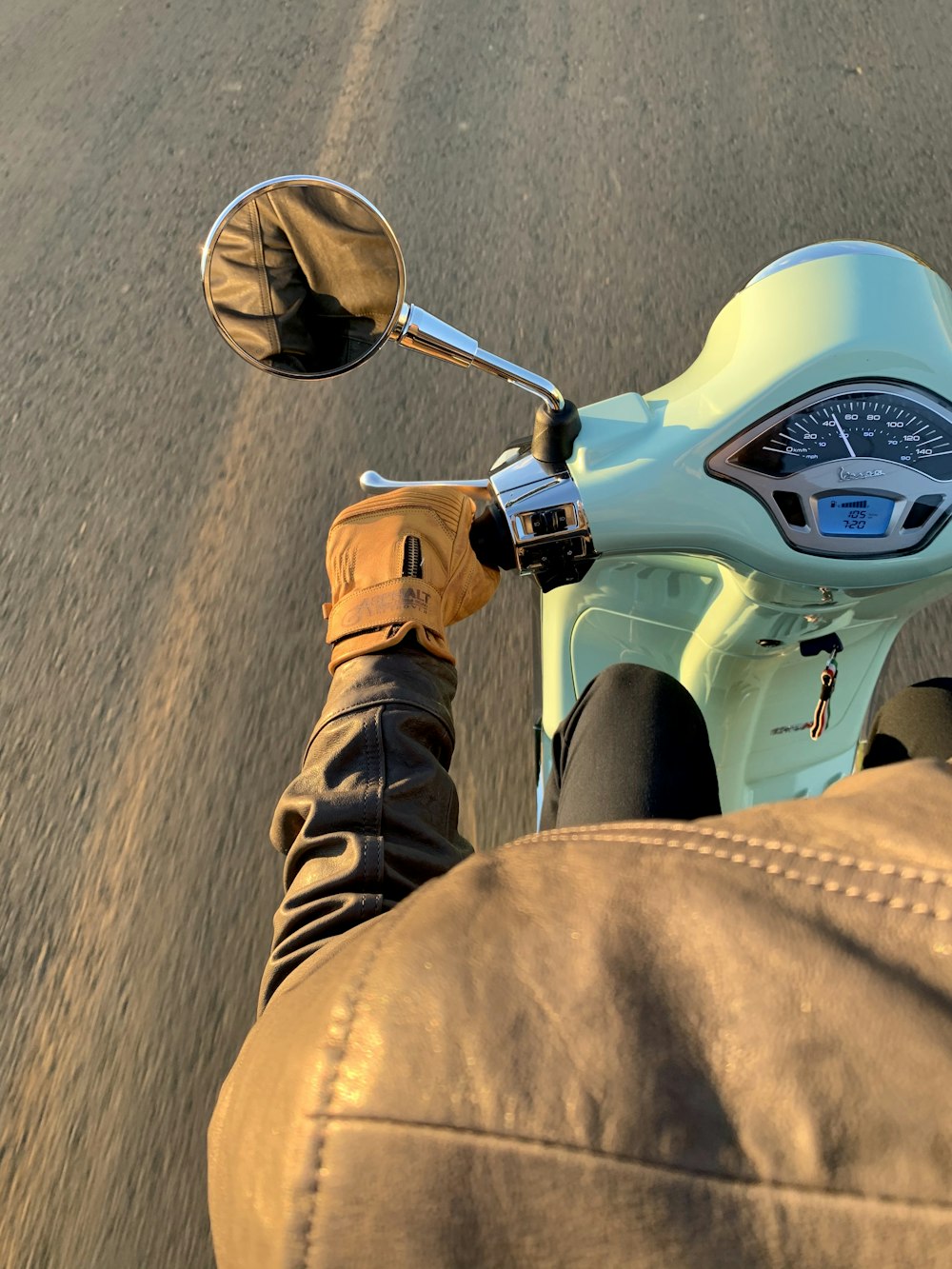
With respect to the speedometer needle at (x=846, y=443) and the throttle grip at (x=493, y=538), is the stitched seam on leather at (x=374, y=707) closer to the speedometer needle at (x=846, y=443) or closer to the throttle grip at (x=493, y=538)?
the throttle grip at (x=493, y=538)

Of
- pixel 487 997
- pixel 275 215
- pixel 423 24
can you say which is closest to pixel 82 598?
pixel 275 215

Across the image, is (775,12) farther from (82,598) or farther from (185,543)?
(82,598)

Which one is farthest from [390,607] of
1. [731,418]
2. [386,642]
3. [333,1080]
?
[333,1080]

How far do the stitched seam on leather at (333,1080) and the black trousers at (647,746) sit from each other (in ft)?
2.10

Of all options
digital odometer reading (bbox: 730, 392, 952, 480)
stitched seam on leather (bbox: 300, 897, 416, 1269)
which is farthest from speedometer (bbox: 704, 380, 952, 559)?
stitched seam on leather (bbox: 300, 897, 416, 1269)

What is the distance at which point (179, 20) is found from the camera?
3580 mm

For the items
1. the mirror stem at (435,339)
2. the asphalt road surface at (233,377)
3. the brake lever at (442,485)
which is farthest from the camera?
the asphalt road surface at (233,377)

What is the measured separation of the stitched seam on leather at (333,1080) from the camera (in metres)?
0.54

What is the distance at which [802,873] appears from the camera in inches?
22.1

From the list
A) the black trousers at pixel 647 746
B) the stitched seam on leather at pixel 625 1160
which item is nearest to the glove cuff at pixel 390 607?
the black trousers at pixel 647 746

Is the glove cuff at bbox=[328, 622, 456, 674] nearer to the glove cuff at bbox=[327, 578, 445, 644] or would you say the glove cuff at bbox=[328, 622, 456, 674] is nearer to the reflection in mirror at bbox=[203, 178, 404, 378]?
the glove cuff at bbox=[327, 578, 445, 644]

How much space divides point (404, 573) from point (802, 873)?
921 millimetres

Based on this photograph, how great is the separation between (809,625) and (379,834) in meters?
0.71

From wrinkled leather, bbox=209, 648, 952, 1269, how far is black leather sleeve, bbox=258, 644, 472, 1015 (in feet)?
1.58
